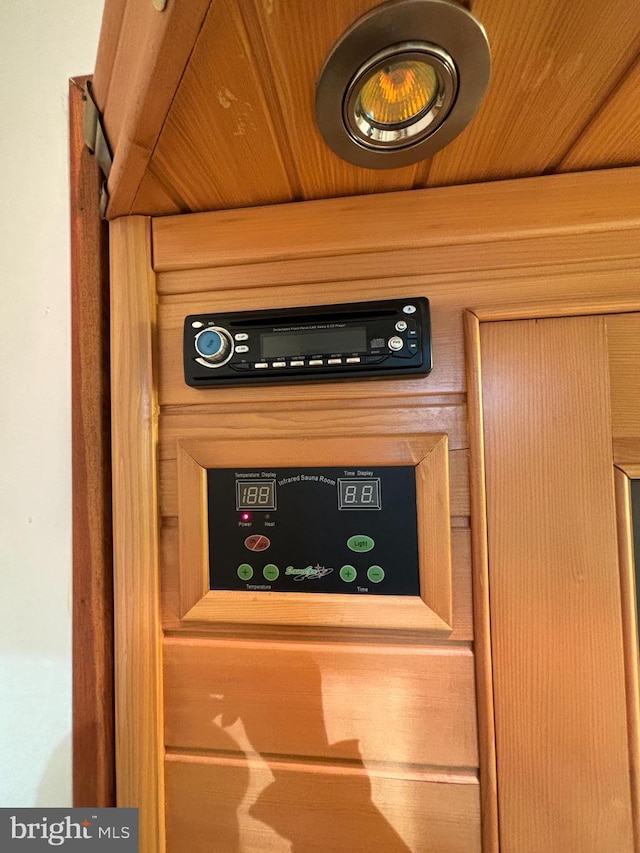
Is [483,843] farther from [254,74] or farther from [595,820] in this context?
[254,74]

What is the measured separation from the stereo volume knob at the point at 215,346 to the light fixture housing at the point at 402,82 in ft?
0.89

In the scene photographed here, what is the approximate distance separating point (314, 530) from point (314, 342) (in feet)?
0.85

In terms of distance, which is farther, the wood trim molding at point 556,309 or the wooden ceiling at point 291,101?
the wood trim molding at point 556,309

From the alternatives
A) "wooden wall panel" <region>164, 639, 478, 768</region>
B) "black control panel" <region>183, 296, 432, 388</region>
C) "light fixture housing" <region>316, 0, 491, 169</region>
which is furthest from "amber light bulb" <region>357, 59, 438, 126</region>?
"wooden wall panel" <region>164, 639, 478, 768</region>

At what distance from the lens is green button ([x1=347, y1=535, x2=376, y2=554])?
1.98 ft

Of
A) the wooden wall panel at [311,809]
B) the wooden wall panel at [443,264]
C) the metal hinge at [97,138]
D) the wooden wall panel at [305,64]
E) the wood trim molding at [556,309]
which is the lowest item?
the wooden wall panel at [311,809]

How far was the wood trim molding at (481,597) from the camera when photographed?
57cm

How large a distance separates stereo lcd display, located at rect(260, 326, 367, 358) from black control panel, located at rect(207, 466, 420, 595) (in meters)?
0.16

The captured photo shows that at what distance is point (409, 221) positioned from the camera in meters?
0.60

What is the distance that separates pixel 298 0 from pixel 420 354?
0.37m

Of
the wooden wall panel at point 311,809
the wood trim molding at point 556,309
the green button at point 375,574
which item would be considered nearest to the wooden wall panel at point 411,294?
the wood trim molding at point 556,309

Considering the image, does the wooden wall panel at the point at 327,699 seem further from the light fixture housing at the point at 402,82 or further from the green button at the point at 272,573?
the light fixture housing at the point at 402,82

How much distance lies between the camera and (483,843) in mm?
572

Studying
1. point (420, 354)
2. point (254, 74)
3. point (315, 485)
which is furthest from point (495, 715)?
point (254, 74)
